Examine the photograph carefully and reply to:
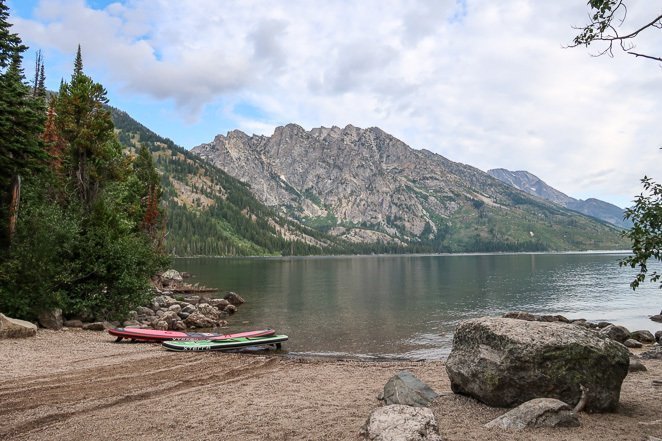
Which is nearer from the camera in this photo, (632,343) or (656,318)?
(632,343)

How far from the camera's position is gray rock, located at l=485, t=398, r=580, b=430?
11.6 m

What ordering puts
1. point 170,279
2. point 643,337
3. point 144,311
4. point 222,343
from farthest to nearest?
point 170,279 → point 144,311 → point 643,337 → point 222,343

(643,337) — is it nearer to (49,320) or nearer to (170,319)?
(170,319)

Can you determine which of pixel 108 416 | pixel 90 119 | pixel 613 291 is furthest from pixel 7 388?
pixel 613 291

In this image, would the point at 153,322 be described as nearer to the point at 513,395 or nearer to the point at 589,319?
the point at 513,395

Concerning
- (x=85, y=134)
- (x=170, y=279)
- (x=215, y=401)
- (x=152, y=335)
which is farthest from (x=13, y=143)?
(x=170, y=279)

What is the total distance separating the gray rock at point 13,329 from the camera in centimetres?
2627

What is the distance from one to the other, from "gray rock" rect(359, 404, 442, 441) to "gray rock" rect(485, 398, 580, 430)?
299 centimetres

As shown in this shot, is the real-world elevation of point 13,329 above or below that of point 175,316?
above

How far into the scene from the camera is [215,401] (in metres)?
15.9

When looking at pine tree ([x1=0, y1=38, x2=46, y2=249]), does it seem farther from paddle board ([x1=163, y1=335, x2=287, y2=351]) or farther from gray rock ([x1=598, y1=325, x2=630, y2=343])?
gray rock ([x1=598, y1=325, x2=630, y2=343])

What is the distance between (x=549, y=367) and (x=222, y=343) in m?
23.2

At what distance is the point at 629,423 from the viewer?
12.3m

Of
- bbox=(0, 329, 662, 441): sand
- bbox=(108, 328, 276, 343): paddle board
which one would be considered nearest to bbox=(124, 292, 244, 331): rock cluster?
bbox=(108, 328, 276, 343): paddle board
